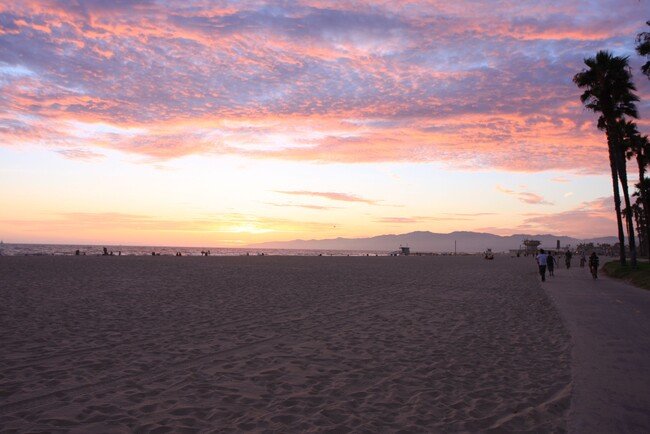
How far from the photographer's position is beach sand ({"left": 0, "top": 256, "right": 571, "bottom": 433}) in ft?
18.3

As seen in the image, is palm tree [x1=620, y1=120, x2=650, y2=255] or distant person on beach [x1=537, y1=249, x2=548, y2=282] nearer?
distant person on beach [x1=537, y1=249, x2=548, y2=282]

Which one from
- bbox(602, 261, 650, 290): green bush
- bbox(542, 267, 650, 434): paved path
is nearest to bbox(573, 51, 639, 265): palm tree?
bbox(602, 261, 650, 290): green bush

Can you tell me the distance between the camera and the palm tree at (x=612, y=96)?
31.4 metres

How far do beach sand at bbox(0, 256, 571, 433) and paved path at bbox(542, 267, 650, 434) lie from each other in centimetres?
27

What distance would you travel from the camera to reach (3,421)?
5.38m

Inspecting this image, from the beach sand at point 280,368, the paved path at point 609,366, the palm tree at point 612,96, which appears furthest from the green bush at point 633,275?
the beach sand at point 280,368

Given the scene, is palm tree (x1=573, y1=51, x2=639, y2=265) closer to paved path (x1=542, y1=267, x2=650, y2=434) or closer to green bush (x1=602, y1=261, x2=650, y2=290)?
green bush (x1=602, y1=261, x2=650, y2=290)

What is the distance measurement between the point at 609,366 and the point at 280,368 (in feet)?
19.1

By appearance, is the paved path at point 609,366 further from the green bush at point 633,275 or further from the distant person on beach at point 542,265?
the distant person on beach at point 542,265

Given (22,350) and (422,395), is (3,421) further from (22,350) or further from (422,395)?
(422,395)

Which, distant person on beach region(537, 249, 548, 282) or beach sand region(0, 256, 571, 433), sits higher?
distant person on beach region(537, 249, 548, 282)

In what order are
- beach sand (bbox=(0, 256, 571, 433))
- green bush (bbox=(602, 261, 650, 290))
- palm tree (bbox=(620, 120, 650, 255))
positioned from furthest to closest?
palm tree (bbox=(620, 120, 650, 255)) → green bush (bbox=(602, 261, 650, 290)) → beach sand (bbox=(0, 256, 571, 433))

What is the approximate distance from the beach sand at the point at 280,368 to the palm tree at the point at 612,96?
70.5 ft

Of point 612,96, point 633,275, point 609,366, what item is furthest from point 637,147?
point 609,366
